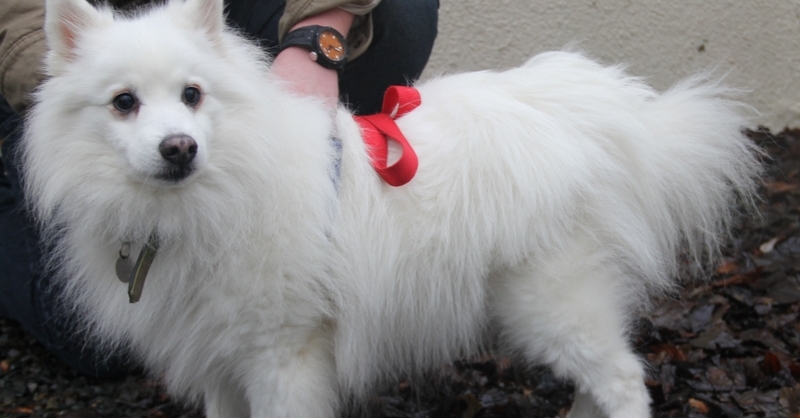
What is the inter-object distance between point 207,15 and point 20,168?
1.46 meters

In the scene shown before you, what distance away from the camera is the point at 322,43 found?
7.69 feet

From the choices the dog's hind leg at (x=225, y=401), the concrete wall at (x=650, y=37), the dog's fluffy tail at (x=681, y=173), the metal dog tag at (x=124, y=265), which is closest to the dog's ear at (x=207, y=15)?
the metal dog tag at (x=124, y=265)

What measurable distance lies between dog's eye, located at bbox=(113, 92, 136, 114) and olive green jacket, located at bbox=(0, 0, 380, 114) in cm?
53

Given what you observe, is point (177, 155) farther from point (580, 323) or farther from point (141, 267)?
point (580, 323)

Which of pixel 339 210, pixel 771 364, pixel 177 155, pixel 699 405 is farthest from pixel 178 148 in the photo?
pixel 771 364

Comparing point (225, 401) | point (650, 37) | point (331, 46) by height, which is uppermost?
point (650, 37)

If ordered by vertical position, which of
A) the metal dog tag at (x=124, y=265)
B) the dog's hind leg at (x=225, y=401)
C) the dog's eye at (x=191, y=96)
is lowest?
the dog's hind leg at (x=225, y=401)

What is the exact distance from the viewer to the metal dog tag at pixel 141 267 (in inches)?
79.2

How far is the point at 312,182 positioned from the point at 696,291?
2424 millimetres

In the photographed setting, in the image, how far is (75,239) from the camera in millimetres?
2148

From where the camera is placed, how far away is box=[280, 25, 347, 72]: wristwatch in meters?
2.34

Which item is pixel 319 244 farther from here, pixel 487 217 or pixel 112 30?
pixel 112 30

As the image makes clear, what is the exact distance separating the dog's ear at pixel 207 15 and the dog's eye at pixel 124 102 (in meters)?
0.31

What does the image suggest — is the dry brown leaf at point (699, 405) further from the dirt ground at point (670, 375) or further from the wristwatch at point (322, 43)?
the wristwatch at point (322, 43)
